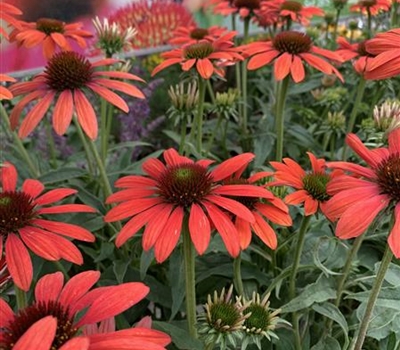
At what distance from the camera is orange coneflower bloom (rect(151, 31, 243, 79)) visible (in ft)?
3.20

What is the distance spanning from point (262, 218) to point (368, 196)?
16cm

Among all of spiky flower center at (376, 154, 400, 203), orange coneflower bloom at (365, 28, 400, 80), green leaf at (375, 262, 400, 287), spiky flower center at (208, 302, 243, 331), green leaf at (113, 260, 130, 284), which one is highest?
orange coneflower bloom at (365, 28, 400, 80)

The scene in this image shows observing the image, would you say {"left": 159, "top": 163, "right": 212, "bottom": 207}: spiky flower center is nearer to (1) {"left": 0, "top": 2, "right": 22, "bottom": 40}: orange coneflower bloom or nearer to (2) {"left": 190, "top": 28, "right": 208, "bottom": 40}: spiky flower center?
(1) {"left": 0, "top": 2, "right": 22, "bottom": 40}: orange coneflower bloom

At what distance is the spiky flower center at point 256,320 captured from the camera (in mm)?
622

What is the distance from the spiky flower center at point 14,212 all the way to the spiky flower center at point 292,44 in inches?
20.3

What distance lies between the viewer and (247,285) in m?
0.87

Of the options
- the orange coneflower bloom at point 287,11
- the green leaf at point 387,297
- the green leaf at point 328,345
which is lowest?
the green leaf at point 328,345

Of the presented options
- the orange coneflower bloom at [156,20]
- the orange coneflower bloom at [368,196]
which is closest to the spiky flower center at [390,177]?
the orange coneflower bloom at [368,196]

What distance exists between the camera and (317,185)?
0.72 m

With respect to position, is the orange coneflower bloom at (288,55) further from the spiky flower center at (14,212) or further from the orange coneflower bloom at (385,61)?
the spiky flower center at (14,212)

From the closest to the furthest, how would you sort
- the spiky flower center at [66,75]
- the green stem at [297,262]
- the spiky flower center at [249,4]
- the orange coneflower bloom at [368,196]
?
1. the orange coneflower bloom at [368,196]
2. the green stem at [297,262]
3. the spiky flower center at [66,75]
4. the spiky flower center at [249,4]

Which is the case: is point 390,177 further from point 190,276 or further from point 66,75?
point 66,75

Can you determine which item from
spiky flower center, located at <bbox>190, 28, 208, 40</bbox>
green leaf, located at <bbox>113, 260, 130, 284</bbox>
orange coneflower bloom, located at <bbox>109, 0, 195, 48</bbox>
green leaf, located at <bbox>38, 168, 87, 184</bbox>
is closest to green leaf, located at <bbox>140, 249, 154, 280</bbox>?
green leaf, located at <bbox>113, 260, 130, 284</bbox>

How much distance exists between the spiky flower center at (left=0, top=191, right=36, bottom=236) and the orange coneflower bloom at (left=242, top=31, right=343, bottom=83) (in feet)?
1.43
